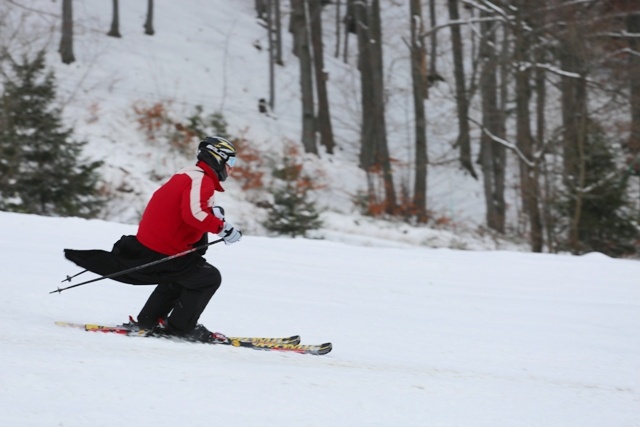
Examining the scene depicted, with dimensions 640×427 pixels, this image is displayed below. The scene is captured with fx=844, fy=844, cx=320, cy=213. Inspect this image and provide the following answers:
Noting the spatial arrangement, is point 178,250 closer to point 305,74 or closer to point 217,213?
point 217,213

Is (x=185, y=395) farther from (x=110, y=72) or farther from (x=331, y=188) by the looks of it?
(x=110, y=72)

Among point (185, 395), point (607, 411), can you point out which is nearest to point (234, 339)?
point (185, 395)

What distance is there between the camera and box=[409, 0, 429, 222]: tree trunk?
68.1 ft

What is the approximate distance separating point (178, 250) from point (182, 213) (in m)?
0.37

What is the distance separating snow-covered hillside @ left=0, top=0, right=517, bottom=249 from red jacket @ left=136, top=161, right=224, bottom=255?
10.4 metres

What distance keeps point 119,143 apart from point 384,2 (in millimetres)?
29691

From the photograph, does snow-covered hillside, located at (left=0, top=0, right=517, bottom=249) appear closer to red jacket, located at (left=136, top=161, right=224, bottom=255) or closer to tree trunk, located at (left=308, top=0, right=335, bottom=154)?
tree trunk, located at (left=308, top=0, right=335, bottom=154)

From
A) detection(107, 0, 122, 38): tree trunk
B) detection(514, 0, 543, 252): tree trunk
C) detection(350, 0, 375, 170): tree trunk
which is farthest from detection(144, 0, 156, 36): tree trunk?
detection(514, 0, 543, 252): tree trunk

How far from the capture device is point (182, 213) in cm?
618

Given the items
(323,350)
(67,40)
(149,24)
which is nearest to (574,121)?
(323,350)

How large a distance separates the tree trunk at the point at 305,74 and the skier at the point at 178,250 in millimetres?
19074

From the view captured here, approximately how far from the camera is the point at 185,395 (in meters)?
4.79

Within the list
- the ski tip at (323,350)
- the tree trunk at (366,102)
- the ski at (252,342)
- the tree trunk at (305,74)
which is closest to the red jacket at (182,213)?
the ski at (252,342)

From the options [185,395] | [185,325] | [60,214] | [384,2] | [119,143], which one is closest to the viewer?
[185,395]
